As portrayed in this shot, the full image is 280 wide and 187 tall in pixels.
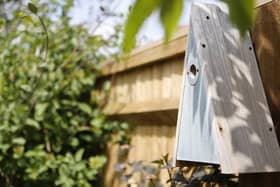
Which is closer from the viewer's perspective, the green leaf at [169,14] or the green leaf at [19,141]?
the green leaf at [169,14]

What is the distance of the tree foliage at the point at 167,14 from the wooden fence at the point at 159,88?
108 cm

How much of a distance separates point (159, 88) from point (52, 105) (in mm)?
1039

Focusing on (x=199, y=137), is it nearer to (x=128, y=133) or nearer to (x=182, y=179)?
(x=182, y=179)

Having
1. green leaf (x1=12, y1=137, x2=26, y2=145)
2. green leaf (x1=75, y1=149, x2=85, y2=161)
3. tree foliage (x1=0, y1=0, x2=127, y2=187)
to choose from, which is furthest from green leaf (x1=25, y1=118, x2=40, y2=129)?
green leaf (x1=75, y1=149, x2=85, y2=161)

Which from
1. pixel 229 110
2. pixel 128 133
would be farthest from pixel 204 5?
pixel 128 133

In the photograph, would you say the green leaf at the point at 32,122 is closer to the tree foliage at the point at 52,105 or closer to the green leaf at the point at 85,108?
the tree foliage at the point at 52,105

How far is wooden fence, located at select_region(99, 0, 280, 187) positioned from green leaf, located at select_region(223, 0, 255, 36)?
1.11 metres

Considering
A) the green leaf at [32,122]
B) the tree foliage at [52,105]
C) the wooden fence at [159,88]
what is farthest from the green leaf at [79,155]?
the green leaf at [32,122]

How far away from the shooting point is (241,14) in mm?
421

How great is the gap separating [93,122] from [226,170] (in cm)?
201

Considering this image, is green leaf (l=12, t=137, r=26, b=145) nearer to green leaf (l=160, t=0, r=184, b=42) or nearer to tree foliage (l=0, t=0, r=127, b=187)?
tree foliage (l=0, t=0, r=127, b=187)

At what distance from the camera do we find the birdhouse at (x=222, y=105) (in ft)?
4.41

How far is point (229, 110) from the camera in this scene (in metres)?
1.39

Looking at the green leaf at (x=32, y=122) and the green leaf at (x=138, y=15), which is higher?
the green leaf at (x=32, y=122)
